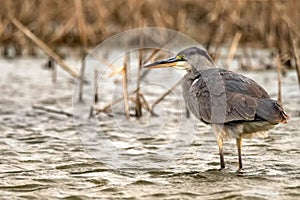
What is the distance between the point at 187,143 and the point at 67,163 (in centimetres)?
122

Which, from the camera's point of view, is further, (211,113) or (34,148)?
(34,148)

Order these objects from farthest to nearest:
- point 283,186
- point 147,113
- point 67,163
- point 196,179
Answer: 1. point 147,113
2. point 67,163
3. point 196,179
4. point 283,186

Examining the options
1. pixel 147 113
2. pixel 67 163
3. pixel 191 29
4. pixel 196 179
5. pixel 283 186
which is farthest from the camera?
pixel 191 29

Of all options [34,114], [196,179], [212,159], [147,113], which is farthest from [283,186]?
[34,114]

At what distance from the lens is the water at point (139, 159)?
4340 mm

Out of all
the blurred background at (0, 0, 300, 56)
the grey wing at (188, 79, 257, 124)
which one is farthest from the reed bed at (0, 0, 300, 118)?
the grey wing at (188, 79, 257, 124)

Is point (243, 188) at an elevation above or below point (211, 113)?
below

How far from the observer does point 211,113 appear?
186 inches

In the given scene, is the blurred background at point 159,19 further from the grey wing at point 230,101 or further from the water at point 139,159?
the grey wing at point 230,101

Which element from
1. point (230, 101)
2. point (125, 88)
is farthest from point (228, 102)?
point (125, 88)

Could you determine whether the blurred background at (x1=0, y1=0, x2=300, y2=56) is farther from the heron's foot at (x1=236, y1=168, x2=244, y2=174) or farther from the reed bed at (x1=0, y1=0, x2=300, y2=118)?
the heron's foot at (x1=236, y1=168, x2=244, y2=174)

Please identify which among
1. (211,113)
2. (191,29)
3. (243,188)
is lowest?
(243,188)

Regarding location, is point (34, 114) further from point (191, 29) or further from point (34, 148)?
point (191, 29)

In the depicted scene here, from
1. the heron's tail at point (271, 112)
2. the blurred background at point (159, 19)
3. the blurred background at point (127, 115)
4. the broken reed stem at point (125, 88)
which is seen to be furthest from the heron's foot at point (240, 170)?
the blurred background at point (159, 19)
